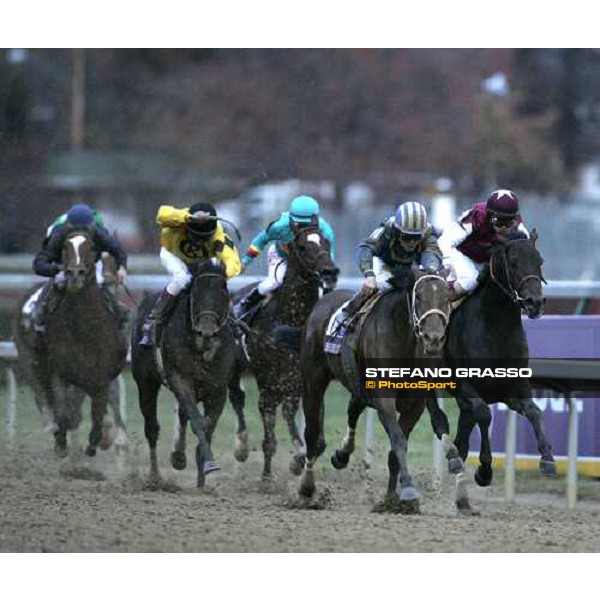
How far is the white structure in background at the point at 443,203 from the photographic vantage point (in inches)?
731

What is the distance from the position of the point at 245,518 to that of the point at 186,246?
6.95 ft

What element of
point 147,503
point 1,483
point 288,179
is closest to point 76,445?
point 1,483

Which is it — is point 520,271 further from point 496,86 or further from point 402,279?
point 496,86

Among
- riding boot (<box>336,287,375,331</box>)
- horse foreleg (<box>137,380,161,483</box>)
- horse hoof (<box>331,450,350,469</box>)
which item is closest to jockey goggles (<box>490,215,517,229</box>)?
riding boot (<box>336,287,375,331</box>)

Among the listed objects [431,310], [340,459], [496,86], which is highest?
[496,86]

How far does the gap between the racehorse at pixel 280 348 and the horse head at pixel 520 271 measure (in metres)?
1.29

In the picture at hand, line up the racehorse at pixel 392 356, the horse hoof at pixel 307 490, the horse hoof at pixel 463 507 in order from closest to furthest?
1. the racehorse at pixel 392 356
2. the horse hoof at pixel 463 507
3. the horse hoof at pixel 307 490

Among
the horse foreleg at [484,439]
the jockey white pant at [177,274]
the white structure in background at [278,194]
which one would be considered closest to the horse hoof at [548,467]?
the horse foreleg at [484,439]

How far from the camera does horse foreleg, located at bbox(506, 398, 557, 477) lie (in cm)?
860

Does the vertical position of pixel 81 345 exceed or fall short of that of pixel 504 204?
it falls short

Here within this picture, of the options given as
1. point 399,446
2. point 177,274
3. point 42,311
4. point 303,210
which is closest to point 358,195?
point 42,311

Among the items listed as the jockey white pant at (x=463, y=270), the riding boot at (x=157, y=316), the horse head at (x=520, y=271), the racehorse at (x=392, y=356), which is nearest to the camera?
the racehorse at (x=392, y=356)

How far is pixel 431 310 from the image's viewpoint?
864cm

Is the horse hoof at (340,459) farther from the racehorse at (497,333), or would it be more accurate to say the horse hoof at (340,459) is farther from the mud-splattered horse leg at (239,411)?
the mud-splattered horse leg at (239,411)
